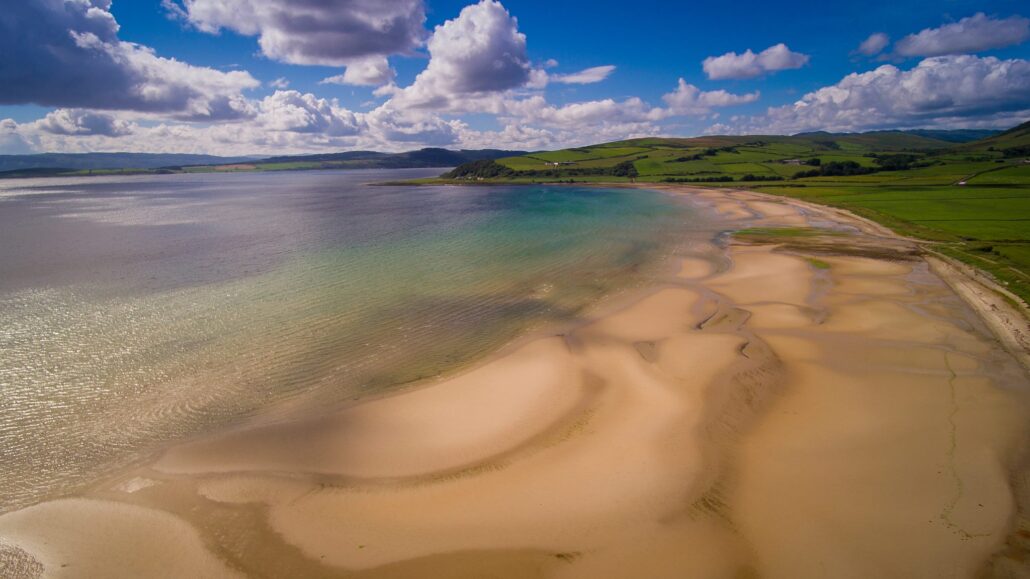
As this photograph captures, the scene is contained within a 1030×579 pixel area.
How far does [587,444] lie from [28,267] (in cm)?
4326

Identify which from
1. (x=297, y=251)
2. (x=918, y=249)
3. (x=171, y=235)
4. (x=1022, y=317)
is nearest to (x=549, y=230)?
(x=297, y=251)

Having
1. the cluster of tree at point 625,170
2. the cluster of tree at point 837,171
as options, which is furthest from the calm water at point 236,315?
the cluster of tree at point 625,170

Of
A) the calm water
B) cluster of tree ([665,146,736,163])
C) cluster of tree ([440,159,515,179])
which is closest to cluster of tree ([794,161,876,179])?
cluster of tree ([665,146,736,163])

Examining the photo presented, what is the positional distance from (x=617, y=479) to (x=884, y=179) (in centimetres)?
Result: 11078

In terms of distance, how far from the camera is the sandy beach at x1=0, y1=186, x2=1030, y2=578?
909cm

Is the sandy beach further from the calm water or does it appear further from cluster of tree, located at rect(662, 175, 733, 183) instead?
cluster of tree, located at rect(662, 175, 733, 183)

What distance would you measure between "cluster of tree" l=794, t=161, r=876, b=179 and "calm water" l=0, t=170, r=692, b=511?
8120cm

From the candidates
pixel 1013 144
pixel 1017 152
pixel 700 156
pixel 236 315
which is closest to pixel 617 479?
pixel 236 315

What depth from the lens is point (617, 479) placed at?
446 inches

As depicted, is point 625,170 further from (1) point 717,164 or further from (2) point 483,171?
(2) point 483,171

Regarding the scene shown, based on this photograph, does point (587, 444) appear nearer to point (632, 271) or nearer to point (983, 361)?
point (983, 361)

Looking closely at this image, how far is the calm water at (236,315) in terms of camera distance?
13.9 meters

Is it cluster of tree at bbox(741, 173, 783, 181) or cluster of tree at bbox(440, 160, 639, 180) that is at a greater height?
cluster of tree at bbox(440, 160, 639, 180)

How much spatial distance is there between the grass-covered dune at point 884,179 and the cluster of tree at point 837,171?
0.21 meters
